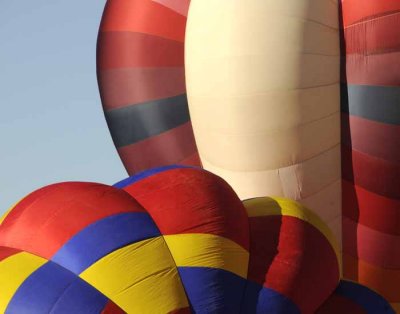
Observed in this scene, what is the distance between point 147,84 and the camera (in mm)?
13484

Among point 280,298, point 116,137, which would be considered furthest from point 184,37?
point 280,298

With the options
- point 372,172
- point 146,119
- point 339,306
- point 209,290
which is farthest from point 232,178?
point 209,290

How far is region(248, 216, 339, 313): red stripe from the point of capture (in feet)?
32.0

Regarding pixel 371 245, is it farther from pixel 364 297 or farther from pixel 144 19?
→ pixel 144 19

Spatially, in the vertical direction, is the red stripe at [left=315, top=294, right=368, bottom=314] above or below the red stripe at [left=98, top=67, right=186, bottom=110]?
below

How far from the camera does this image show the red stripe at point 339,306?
10.0m

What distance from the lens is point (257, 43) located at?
1174 cm

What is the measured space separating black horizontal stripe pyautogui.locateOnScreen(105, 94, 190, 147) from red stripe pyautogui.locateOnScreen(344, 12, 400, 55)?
7.16 feet

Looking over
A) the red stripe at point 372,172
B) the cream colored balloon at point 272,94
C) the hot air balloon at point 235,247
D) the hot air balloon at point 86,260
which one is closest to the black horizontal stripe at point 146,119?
the cream colored balloon at point 272,94

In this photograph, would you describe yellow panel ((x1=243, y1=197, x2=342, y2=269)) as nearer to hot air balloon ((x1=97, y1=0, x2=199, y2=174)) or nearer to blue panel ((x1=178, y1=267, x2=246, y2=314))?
blue panel ((x1=178, y1=267, x2=246, y2=314))

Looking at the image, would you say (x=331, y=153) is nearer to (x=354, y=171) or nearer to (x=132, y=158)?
(x=354, y=171)

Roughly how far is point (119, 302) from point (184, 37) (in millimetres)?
4658

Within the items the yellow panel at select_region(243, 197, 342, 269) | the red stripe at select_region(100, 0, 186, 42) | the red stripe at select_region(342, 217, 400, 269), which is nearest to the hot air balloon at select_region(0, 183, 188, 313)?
the yellow panel at select_region(243, 197, 342, 269)

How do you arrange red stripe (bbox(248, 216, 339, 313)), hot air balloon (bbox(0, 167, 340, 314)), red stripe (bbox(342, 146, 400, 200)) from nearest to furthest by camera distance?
hot air balloon (bbox(0, 167, 340, 314)), red stripe (bbox(248, 216, 339, 313)), red stripe (bbox(342, 146, 400, 200))
